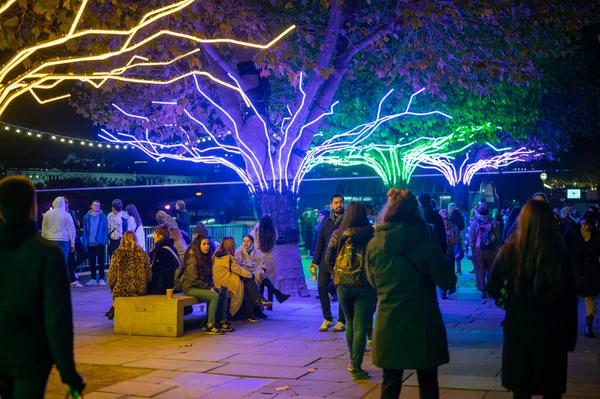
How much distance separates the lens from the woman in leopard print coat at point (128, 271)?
988 cm

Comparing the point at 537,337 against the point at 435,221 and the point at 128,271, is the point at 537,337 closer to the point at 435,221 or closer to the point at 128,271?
the point at 435,221

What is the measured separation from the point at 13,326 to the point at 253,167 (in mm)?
10573

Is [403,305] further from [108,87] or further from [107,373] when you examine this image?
[108,87]

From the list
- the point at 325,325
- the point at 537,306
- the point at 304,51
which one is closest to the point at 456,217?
the point at 304,51

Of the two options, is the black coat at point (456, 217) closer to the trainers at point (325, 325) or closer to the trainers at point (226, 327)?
the trainers at point (325, 325)

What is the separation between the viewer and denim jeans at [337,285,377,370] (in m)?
6.99

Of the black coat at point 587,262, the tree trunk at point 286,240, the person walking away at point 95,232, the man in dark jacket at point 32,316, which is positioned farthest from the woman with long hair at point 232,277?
the man in dark jacket at point 32,316

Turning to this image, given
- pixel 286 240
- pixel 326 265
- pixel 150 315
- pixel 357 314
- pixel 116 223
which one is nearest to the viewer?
pixel 357 314

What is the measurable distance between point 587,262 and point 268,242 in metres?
Result: 5.52

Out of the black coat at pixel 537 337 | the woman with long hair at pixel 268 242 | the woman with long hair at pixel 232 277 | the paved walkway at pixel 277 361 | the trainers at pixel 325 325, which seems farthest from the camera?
the woman with long hair at pixel 268 242

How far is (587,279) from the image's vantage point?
9273 mm

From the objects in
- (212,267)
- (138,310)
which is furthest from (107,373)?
(212,267)

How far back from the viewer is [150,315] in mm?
9633

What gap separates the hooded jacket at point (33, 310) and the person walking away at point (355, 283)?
12.4 ft
